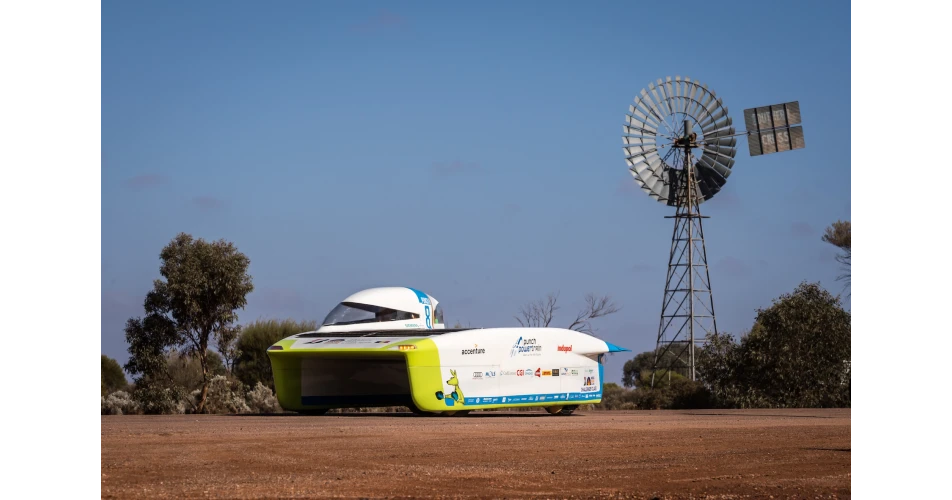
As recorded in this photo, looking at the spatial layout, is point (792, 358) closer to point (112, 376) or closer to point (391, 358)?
point (391, 358)

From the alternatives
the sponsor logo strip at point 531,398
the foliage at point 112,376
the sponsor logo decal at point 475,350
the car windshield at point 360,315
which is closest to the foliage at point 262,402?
the foliage at point 112,376

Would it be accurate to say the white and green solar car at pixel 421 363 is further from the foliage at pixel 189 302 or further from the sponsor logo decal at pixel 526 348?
the foliage at pixel 189 302

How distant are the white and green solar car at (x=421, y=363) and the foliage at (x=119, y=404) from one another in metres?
6.42

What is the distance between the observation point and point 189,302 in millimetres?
26938

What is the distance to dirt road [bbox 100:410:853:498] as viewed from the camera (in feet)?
27.5

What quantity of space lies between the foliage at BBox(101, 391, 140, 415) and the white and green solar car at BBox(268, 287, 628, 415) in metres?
6.42

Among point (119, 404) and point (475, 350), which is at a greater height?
point (475, 350)

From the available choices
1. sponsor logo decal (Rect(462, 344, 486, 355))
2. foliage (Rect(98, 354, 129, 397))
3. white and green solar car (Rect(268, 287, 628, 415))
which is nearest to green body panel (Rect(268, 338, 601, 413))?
white and green solar car (Rect(268, 287, 628, 415))

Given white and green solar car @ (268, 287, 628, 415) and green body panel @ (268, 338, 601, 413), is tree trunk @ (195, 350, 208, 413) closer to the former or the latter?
white and green solar car @ (268, 287, 628, 415)

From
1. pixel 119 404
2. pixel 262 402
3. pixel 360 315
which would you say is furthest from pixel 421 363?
pixel 119 404

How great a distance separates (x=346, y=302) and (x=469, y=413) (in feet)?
11.4

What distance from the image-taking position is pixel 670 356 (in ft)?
112

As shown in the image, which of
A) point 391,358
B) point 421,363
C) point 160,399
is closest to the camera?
point 421,363

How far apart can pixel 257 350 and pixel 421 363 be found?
12242 mm
